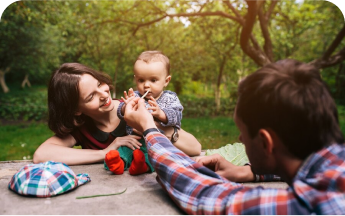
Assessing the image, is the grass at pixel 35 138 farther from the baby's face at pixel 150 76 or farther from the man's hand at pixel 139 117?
the man's hand at pixel 139 117

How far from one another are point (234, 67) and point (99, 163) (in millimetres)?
11597

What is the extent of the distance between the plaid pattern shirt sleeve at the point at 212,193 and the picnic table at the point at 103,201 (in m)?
0.10

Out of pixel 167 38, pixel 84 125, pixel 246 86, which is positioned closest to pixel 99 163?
pixel 84 125

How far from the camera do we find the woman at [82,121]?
2129mm

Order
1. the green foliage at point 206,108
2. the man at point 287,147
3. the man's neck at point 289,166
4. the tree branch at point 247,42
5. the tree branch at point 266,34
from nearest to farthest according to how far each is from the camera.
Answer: the man at point 287,147
the man's neck at point 289,166
the tree branch at point 247,42
the tree branch at point 266,34
the green foliage at point 206,108

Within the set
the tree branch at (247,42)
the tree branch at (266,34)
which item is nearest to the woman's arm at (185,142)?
the tree branch at (247,42)

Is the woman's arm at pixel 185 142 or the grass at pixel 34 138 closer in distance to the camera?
the woman's arm at pixel 185 142

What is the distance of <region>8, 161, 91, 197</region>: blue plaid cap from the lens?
1.42 meters

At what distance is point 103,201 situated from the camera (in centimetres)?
141

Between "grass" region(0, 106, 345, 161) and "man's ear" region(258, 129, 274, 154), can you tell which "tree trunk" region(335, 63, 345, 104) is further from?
"man's ear" region(258, 129, 274, 154)

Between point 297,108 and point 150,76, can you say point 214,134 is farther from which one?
point 297,108

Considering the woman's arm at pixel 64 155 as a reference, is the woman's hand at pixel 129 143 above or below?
above

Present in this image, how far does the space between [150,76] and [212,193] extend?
1.36 metres

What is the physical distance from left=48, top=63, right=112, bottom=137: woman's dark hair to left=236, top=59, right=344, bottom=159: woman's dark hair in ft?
4.93
